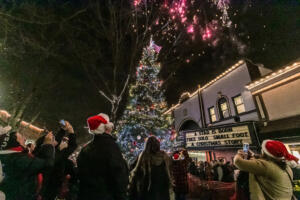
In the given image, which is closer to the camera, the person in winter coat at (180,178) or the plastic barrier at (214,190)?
the person in winter coat at (180,178)

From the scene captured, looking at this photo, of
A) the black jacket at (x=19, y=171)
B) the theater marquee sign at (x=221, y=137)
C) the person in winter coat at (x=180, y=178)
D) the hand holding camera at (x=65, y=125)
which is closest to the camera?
the black jacket at (x=19, y=171)

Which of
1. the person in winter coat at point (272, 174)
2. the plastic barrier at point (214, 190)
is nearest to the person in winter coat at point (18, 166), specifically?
the person in winter coat at point (272, 174)

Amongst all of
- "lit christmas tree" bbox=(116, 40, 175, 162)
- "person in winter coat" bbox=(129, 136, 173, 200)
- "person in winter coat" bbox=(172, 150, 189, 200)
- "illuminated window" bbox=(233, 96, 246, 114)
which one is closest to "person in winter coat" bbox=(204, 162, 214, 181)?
"person in winter coat" bbox=(172, 150, 189, 200)

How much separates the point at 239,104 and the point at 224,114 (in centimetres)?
147

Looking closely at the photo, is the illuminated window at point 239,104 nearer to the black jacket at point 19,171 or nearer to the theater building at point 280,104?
the theater building at point 280,104

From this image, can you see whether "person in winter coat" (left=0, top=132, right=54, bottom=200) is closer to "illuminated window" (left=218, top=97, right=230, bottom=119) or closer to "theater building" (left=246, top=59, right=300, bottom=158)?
"theater building" (left=246, top=59, right=300, bottom=158)

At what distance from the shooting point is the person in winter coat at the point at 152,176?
9.21ft

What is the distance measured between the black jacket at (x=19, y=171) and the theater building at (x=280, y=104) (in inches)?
367

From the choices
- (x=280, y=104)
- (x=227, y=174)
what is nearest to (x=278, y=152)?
(x=227, y=174)

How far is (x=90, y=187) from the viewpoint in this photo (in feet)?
6.73

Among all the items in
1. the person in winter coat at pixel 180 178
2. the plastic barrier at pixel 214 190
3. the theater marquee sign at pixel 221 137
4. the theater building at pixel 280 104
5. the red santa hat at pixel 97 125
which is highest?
the theater building at pixel 280 104

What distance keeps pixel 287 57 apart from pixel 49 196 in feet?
51.1

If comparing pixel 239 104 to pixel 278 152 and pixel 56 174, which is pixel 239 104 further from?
pixel 56 174

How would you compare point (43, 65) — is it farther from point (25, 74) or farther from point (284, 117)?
point (284, 117)
